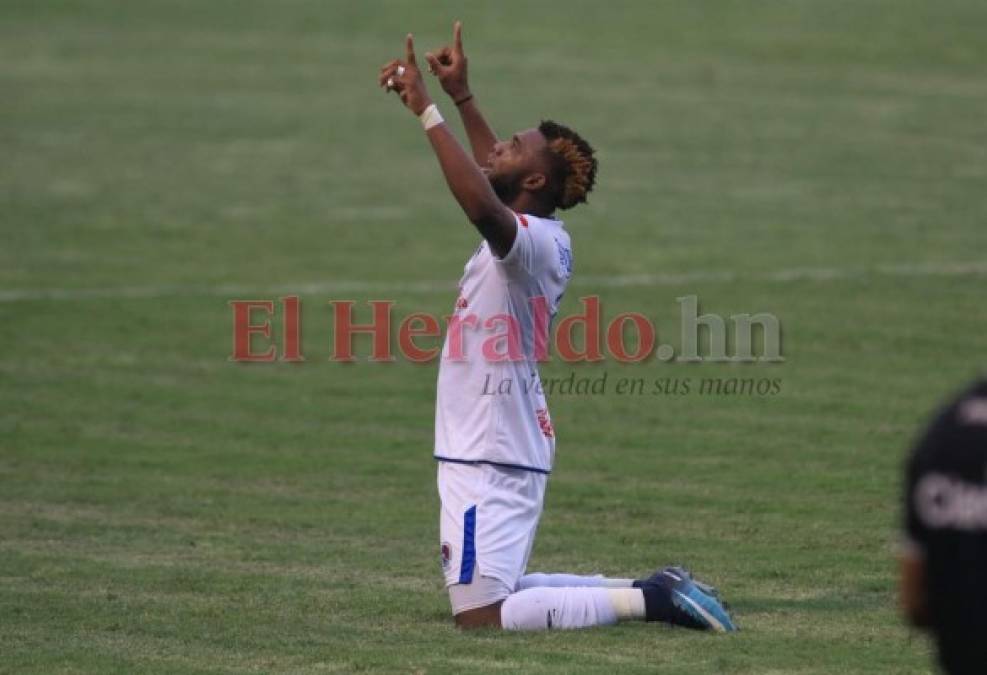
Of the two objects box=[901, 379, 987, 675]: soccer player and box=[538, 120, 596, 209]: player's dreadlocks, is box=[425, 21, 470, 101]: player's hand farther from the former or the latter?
box=[901, 379, 987, 675]: soccer player

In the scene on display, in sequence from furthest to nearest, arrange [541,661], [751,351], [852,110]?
1. [852,110]
2. [751,351]
3. [541,661]

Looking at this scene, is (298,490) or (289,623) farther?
(298,490)

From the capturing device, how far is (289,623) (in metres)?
8.62

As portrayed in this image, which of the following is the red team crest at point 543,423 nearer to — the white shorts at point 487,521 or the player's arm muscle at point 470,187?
the white shorts at point 487,521

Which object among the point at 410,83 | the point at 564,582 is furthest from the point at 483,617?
the point at 410,83

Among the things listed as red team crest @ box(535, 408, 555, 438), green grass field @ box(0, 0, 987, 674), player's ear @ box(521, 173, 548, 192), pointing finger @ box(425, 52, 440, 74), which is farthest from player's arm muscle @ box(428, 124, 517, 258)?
green grass field @ box(0, 0, 987, 674)

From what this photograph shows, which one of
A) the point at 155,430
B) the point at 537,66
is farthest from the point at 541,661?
the point at 537,66

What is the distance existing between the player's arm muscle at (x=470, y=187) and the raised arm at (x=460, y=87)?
795 mm

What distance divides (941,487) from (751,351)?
12.8m

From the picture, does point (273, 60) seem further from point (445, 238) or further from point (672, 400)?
point (672, 400)

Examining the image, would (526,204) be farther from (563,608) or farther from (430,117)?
(563,608)

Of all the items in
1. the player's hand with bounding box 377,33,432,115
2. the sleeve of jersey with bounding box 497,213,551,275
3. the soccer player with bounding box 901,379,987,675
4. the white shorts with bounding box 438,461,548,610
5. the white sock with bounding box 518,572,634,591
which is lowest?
the white sock with bounding box 518,572,634,591

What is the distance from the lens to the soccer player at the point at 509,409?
27.6ft

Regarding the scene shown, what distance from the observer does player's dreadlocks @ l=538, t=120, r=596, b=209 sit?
8844 mm
